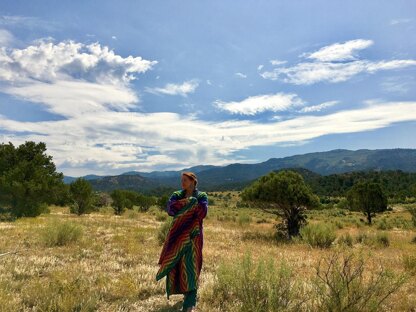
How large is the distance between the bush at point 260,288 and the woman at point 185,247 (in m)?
0.73

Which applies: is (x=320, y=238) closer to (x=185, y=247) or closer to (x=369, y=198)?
(x=185, y=247)

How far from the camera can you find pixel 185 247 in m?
6.22

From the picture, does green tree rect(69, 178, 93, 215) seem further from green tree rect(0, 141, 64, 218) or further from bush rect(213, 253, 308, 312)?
bush rect(213, 253, 308, 312)

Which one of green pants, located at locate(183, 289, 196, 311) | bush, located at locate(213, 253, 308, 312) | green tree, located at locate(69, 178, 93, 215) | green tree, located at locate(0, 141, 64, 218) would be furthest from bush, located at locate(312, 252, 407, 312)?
green tree, located at locate(69, 178, 93, 215)

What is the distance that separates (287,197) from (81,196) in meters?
22.1

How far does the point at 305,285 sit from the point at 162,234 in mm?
8070

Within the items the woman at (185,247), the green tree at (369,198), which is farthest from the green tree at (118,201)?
the woman at (185,247)

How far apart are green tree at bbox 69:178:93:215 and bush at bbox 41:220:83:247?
21223 millimetres

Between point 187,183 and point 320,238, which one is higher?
point 187,183

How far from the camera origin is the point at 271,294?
5.35 metres

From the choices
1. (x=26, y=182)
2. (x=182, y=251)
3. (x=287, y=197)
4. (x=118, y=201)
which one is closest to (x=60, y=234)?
(x=182, y=251)

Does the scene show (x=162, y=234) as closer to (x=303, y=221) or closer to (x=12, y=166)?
(x=303, y=221)

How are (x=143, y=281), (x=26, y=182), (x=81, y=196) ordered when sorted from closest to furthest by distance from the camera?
(x=143, y=281)
(x=26, y=182)
(x=81, y=196)

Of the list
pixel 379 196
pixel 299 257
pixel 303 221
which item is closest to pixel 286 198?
pixel 303 221
